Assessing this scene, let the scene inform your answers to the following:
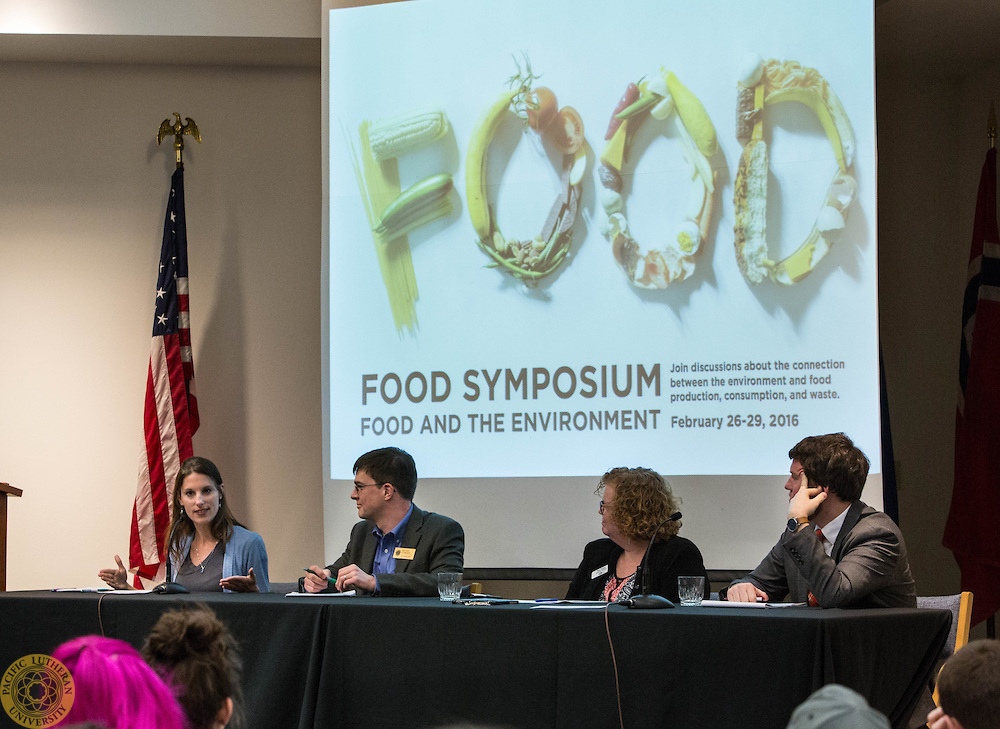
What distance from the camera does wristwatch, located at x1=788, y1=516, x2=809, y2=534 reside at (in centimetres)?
273

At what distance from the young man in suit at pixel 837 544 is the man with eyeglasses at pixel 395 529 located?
971 millimetres

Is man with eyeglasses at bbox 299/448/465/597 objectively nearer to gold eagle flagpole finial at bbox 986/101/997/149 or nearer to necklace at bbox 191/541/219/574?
necklace at bbox 191/541/219/574

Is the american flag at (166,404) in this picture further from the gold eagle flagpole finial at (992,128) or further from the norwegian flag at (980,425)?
the gold eagle flagpole finial at (992,128)

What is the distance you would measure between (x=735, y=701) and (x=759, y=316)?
6.56 ft

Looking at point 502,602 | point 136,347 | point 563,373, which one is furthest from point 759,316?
point 136,347

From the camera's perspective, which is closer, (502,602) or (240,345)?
(502,602)

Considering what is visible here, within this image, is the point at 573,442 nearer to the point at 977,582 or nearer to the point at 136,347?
the point at 977,582

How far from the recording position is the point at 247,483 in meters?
5.08

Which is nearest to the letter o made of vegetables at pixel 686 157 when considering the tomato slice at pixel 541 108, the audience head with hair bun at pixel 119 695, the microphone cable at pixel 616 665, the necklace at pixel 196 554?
the tomato slice at pixel 541 108

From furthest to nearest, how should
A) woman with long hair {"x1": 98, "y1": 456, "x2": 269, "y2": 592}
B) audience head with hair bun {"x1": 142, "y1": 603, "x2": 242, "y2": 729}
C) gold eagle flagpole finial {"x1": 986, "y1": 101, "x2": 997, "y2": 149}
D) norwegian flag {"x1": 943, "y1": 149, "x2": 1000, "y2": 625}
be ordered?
gold eagle flagpole finial {"x1": 986, "y1": 101, "x2": 997, "y2": 149}, norwegian flag {"x1": 943, "y1": 149, "x2": 1000, "y2": 625}, woman with long hair {"x1": 98, "y1": 456, "x2": 269, "y2": 592}, audience head with hair bun {"x1": 142, "y1": 603, "x2": 242, "y2": 729}

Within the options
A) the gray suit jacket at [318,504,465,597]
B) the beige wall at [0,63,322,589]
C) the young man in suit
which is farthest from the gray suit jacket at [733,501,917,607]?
the beige wall at [0,63,322,589]

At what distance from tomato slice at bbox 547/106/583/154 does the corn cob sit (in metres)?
0.46

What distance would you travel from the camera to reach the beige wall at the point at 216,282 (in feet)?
16.3
